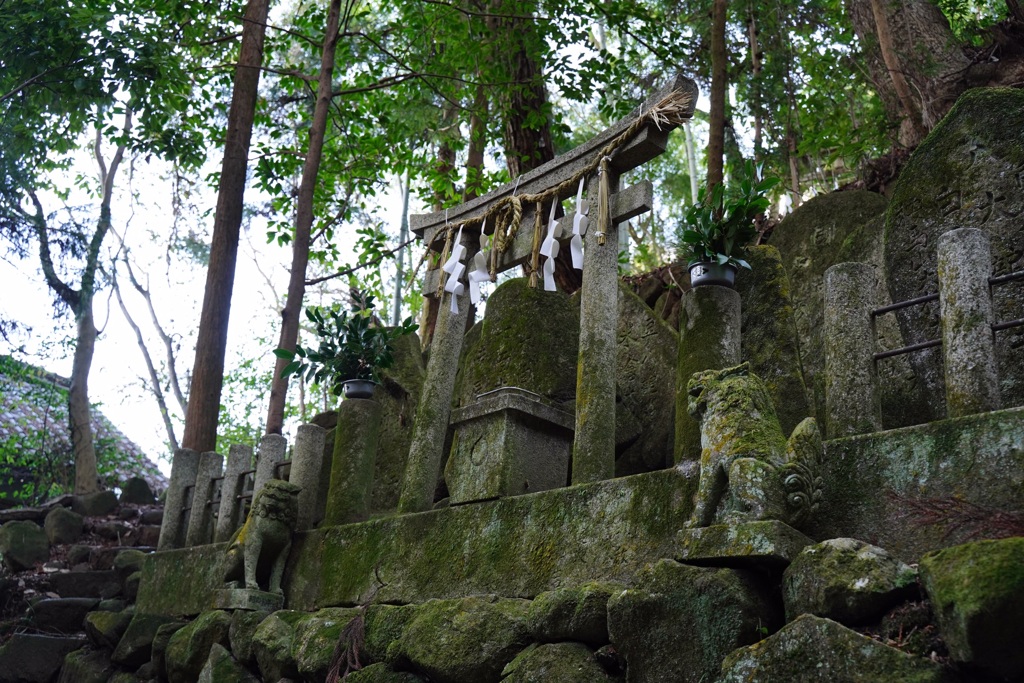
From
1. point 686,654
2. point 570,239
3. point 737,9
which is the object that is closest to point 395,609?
point 686,654

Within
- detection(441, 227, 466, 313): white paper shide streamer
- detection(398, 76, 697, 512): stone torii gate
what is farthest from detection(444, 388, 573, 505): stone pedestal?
detection(441, 227, 466, 313): white paper shide streamer

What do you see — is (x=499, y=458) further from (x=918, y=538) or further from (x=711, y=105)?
(x=711, y=105)

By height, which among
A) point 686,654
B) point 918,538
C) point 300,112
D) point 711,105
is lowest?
point 686,654

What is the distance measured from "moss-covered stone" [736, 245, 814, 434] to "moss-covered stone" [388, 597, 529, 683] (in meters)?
2.01

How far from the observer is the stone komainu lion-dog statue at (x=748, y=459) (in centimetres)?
408

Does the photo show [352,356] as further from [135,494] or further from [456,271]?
[135,494]

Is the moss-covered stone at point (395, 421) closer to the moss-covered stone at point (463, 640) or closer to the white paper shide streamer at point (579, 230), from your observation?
the white paper shide streamer at point (579, 230)

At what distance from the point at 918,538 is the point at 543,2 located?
31.2 ft

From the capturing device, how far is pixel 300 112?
16969mm

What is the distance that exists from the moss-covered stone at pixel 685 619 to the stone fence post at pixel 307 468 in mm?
4098

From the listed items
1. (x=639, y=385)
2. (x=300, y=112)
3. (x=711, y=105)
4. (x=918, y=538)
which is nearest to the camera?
(x=918, y=538)

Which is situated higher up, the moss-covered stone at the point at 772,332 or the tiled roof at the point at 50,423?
the tiled roof at the point at 50,423

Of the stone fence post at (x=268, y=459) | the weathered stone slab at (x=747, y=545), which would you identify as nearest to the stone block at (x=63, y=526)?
the stone fence post at (x=268, y=459)

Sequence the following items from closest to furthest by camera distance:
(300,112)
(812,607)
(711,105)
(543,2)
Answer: (812,607) < (711,105) < (543,2) < (300,112)
